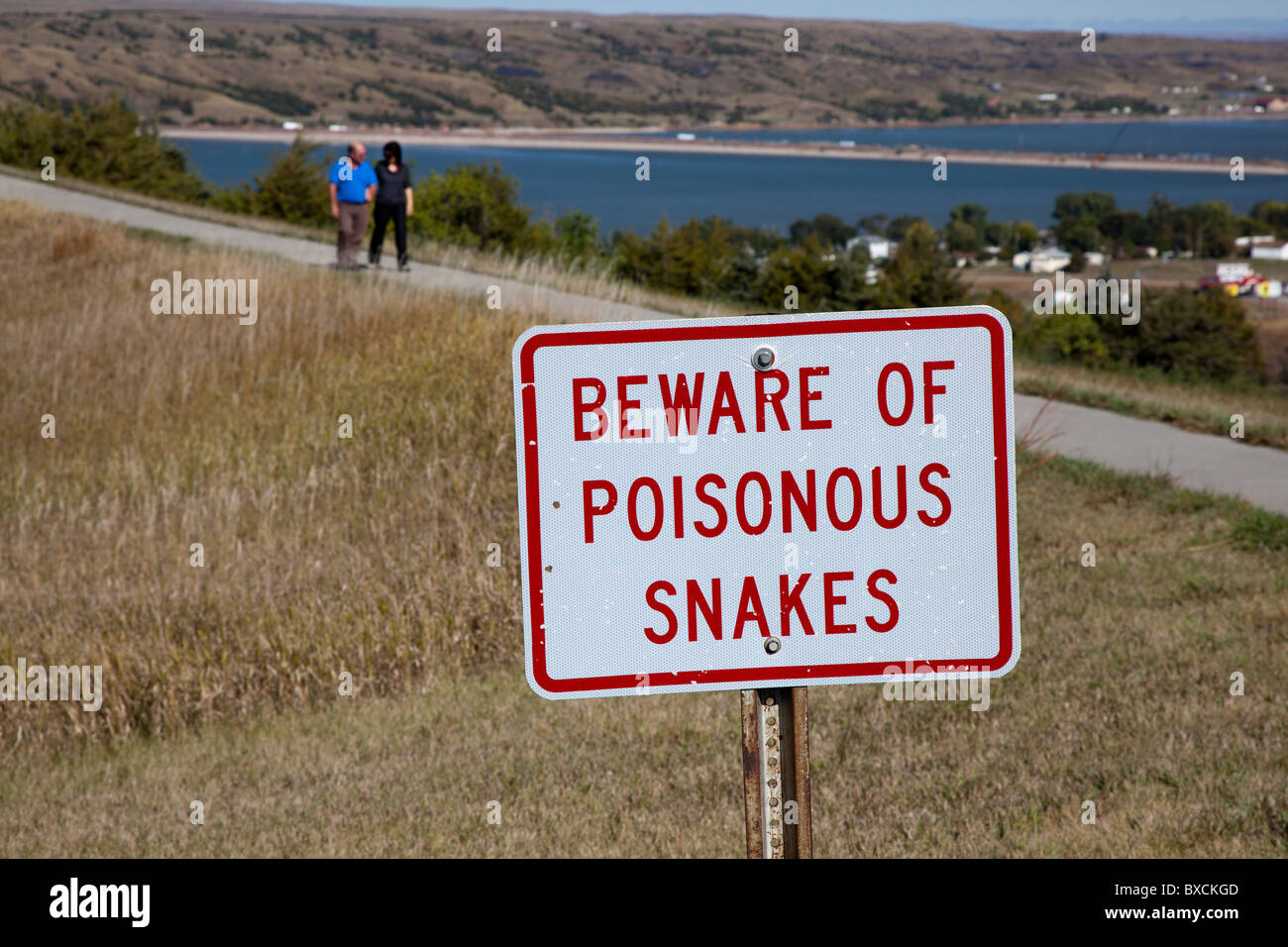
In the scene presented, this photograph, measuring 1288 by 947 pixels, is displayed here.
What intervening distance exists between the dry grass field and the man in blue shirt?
6.80 m

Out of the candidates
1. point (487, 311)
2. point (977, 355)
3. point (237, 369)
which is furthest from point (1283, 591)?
point (237, 369)

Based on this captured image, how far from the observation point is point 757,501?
7.18 feet

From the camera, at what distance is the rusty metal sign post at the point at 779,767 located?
2.26 meters

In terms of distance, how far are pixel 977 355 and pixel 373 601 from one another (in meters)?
5.11

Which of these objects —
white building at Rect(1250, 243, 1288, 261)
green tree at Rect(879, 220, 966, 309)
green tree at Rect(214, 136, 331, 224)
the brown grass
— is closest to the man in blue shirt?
the brown grass

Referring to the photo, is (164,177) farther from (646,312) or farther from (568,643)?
(568,643)

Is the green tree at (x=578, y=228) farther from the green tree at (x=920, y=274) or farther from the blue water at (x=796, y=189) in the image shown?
the blue water at (x=796, y=189)

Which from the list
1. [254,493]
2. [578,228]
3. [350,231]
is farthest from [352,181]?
[578,228]

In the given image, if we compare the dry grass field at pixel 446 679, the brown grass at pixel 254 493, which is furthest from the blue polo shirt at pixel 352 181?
the dry grass field at pixel 446 679

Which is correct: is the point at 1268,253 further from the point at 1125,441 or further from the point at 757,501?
the point at 757,501

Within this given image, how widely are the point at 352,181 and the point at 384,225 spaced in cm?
116

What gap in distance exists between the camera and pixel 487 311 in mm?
13023

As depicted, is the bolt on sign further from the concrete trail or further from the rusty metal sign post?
the concrete trail

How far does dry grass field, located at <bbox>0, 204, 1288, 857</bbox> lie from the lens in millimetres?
4305
